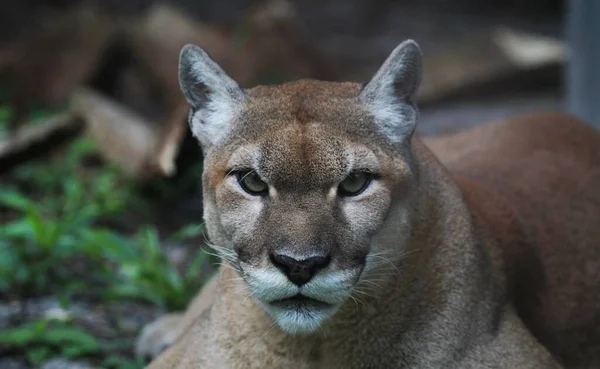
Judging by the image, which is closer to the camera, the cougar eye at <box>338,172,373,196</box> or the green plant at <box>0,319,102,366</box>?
the cougar eye at <box>338,172,373,196</box>

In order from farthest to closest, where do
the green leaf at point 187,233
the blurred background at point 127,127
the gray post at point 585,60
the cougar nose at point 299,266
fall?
the gray post at point 585,60 < the green leaf at point 187,233 < the blurred background at point 127,127 < the cougar nose at point 299,266

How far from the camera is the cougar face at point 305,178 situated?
3.69 m

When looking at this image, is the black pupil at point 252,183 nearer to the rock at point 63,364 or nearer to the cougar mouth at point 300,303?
the cougar mouth at point 300,303

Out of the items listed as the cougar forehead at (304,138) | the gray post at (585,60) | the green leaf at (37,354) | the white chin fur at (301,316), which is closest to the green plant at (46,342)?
the green leaf at (37,354)

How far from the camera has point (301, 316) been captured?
380cm

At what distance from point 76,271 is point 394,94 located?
3170 millimetres

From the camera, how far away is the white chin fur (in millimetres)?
3797

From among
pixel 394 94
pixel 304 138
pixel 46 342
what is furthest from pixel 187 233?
pixel 304 138

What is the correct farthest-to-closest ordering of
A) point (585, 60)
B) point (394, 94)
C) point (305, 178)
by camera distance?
point (585, 60)
point (394, 94)
point (305, 178)

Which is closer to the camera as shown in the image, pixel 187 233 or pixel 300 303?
pixel 300 303

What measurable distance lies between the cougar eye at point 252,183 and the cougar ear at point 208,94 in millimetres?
360

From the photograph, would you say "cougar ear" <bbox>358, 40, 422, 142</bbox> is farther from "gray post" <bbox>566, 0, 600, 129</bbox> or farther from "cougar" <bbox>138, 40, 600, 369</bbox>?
"gray post" <bbox>566, 0, 600, 129</bbox>

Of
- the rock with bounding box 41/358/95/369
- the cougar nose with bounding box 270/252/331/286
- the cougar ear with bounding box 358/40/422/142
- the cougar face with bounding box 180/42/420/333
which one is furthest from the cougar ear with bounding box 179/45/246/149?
the rock with bounding box 41/358/95/369

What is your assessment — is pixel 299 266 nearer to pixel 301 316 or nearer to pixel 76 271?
pixel 301 316
